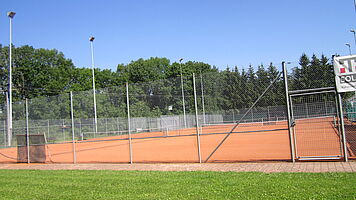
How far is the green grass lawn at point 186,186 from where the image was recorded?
19.1ft

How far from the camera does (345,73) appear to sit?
883cm

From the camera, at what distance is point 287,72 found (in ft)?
31.7

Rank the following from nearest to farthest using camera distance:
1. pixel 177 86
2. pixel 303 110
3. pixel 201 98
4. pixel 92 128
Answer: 1. pixel 303 110
2. pixel 201 98
3. pixel 177 86
4. pixel 92 128

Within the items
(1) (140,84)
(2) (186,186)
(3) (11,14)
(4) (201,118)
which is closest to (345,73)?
(2) (186,186)

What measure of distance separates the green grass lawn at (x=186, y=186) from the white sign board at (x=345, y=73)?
9.31 feet

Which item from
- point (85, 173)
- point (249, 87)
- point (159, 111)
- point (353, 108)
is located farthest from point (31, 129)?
point (353, 108)

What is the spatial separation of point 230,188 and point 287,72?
15.4ft

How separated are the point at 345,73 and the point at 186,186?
17.7 feet

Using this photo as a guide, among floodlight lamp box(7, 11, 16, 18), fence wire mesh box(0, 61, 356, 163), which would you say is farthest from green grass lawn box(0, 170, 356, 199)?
floodlight lamp box(7, 11, 16, 18)

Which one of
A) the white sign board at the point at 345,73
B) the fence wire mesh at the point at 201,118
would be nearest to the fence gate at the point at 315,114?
the fence wire mesh at the point at 201,118

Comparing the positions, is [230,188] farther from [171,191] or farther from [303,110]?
[303,110]

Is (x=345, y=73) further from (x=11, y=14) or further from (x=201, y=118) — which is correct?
(x=11, y=14)

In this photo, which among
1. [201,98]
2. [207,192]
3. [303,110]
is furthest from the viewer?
[201,98]

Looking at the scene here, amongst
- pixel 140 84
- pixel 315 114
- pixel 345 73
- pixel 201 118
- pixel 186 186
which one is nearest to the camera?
pixel 186 186
